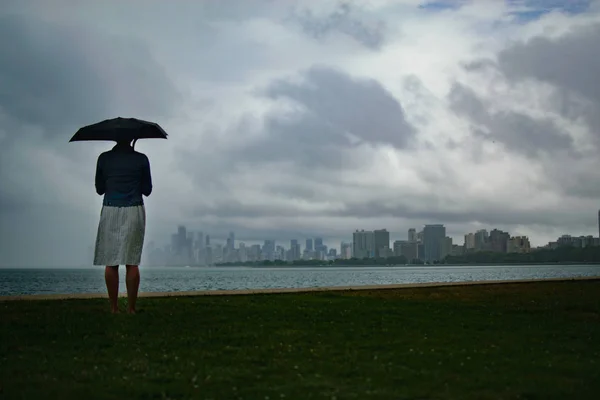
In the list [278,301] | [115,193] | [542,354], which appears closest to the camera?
[542,354]

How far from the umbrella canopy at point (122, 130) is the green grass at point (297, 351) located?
348cm

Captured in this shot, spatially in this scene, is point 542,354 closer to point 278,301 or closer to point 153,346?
point 153,346

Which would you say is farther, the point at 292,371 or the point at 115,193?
the point at 115,193

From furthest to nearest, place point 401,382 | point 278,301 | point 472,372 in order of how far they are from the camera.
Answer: point 278,301 < point 472,372 < point 401,382

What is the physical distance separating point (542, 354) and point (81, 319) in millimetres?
7772

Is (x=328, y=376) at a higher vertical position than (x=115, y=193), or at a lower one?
lower

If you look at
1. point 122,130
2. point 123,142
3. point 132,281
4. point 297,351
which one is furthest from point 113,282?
point 297,351

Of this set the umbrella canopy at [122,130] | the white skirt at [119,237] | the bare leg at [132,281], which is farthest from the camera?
the umbrella canopy at [122,130]

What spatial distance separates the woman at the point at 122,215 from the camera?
1332cm

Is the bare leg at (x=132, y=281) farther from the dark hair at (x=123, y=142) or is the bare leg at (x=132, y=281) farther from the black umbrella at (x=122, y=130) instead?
the black umbrella at (x=122, y=130)

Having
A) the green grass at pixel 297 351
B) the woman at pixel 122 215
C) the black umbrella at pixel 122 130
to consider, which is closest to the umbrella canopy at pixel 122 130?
the black umbrella at pixel 122 130

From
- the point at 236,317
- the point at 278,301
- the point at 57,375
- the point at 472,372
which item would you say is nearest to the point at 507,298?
the point at 278,301

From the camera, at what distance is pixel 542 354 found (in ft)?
32.7

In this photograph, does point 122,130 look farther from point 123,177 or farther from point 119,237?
point 119,237
